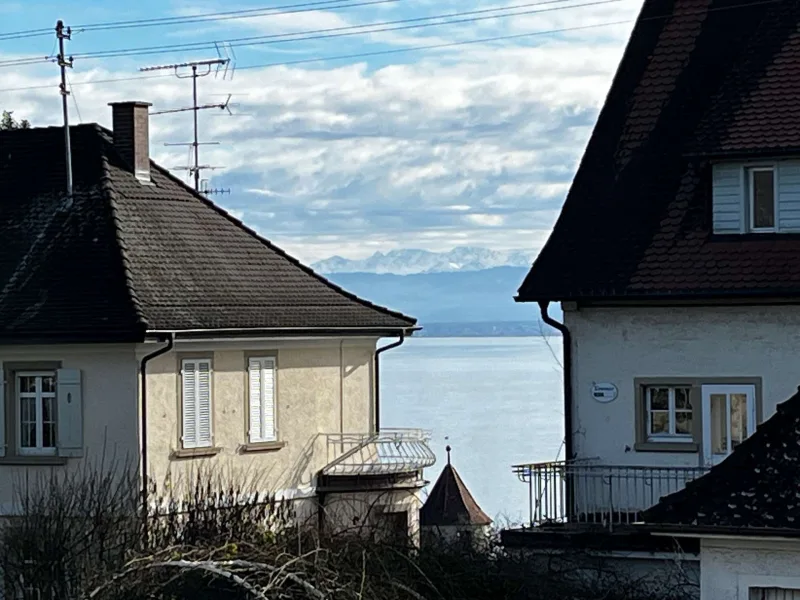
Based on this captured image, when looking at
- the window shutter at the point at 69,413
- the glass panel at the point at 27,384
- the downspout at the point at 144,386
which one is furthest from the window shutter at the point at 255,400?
the glass panel at the point at 27,384

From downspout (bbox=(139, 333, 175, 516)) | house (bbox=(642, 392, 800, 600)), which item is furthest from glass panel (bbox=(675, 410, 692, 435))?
downspout (bbox=(139, 333, 175, 516))

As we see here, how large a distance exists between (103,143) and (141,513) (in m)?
9.27

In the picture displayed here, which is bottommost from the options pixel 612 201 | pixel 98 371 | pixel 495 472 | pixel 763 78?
pixel 495 472

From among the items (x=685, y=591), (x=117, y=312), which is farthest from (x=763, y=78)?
(x=117, y=312)

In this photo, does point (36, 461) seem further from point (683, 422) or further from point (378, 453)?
point (683, 422)

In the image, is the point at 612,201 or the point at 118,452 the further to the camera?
the point at 118,452

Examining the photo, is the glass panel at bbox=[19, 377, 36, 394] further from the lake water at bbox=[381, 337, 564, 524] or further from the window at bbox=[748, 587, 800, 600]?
the window at bbox=[748, 587, 800, 600]

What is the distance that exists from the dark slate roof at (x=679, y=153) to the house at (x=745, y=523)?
5365 millimetres

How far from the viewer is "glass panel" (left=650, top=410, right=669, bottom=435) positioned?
27.8 meters

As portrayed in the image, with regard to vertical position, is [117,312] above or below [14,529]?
above

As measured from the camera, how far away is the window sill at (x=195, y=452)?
32469 mm

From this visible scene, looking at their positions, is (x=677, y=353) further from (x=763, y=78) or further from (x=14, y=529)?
(x=14, y=529)

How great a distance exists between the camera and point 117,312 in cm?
3167

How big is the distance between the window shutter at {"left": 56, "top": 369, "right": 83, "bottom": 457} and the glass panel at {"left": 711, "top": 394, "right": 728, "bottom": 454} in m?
10.6
